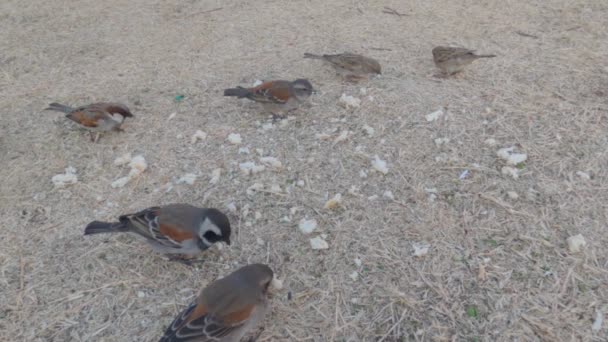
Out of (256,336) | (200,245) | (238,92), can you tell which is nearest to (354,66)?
(238,92)

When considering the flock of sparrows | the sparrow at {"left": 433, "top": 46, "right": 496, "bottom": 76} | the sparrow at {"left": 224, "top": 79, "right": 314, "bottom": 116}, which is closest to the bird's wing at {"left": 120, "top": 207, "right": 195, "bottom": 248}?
the flock of sparrows

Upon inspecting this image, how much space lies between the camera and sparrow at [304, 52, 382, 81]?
17.7 feet

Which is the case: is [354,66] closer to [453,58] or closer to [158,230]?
[453,58]

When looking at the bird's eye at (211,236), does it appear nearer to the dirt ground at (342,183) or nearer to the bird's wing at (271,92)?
the dirt ground at (342,183)

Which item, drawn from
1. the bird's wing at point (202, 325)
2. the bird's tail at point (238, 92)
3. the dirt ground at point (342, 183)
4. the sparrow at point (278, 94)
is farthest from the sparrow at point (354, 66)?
the bird's wing at point (202, 325)

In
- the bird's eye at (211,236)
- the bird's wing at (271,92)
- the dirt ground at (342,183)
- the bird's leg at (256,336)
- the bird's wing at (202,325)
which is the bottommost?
the bird's leg at (256,336)

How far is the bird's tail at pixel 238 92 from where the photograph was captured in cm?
512

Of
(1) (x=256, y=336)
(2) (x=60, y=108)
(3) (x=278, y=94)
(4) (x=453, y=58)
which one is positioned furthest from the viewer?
(4) (x=453, y=58)

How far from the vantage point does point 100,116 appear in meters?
4.69

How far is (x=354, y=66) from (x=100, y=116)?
2882mm

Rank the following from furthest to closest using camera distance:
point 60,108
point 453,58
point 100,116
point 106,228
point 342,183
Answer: point 453,58
point 60,108
point 100,116
point 342,183
point 106,228

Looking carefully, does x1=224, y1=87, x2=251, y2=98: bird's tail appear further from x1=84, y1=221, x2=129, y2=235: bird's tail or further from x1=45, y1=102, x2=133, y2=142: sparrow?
x1=84, y1=221, x2=129, y2=235: bird's tail

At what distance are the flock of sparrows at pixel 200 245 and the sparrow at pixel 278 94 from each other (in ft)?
0.04

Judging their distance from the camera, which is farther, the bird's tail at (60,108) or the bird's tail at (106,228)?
the bird's tail at (60,108)
